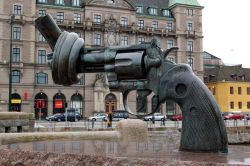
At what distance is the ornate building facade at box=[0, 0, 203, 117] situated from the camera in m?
53.2

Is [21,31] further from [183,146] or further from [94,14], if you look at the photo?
[183,146]

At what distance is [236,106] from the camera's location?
6788 cm

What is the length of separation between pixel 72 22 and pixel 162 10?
16.7m

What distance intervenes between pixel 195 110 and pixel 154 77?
974 millimetres

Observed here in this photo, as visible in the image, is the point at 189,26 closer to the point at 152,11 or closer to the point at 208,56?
the point at 152,11

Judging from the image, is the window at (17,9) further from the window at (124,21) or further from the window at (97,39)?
the window at (124,21)

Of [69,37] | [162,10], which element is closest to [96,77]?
[162,10]

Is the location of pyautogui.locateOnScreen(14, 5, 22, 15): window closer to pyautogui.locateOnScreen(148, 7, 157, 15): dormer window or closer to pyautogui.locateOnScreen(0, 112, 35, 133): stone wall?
pyautogui.locateOnScreen(148, 7, 157, 15): dormer window

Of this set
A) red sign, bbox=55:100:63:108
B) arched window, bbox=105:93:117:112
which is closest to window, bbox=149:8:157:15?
arched window, bbox=105:93:117:112

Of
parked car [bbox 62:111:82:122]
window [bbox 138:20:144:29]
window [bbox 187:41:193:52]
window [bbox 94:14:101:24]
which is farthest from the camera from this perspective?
window [bbox 187:41:193:52]

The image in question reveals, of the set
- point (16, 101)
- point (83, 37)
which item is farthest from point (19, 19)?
point (16, 101)

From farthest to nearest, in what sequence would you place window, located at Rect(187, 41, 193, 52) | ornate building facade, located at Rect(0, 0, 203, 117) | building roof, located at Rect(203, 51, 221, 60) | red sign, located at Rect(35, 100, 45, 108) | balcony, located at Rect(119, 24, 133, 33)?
1. building roof, located at Rect(203, 51, 221, 60)
2. window, located at Rect(187, 41, 193, 52)
3. balcony, located at Rect(119, 24, 133, 33)
4. ornate building facade, located at Rect(0, 0, 203, 117)
5. red sign, located at Rect(35, 100, 45, 108)

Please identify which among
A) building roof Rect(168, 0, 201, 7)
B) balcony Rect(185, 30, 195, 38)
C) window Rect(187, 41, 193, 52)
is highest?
building roof Rect(168, 0, 201, 7)

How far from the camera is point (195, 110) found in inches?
275
